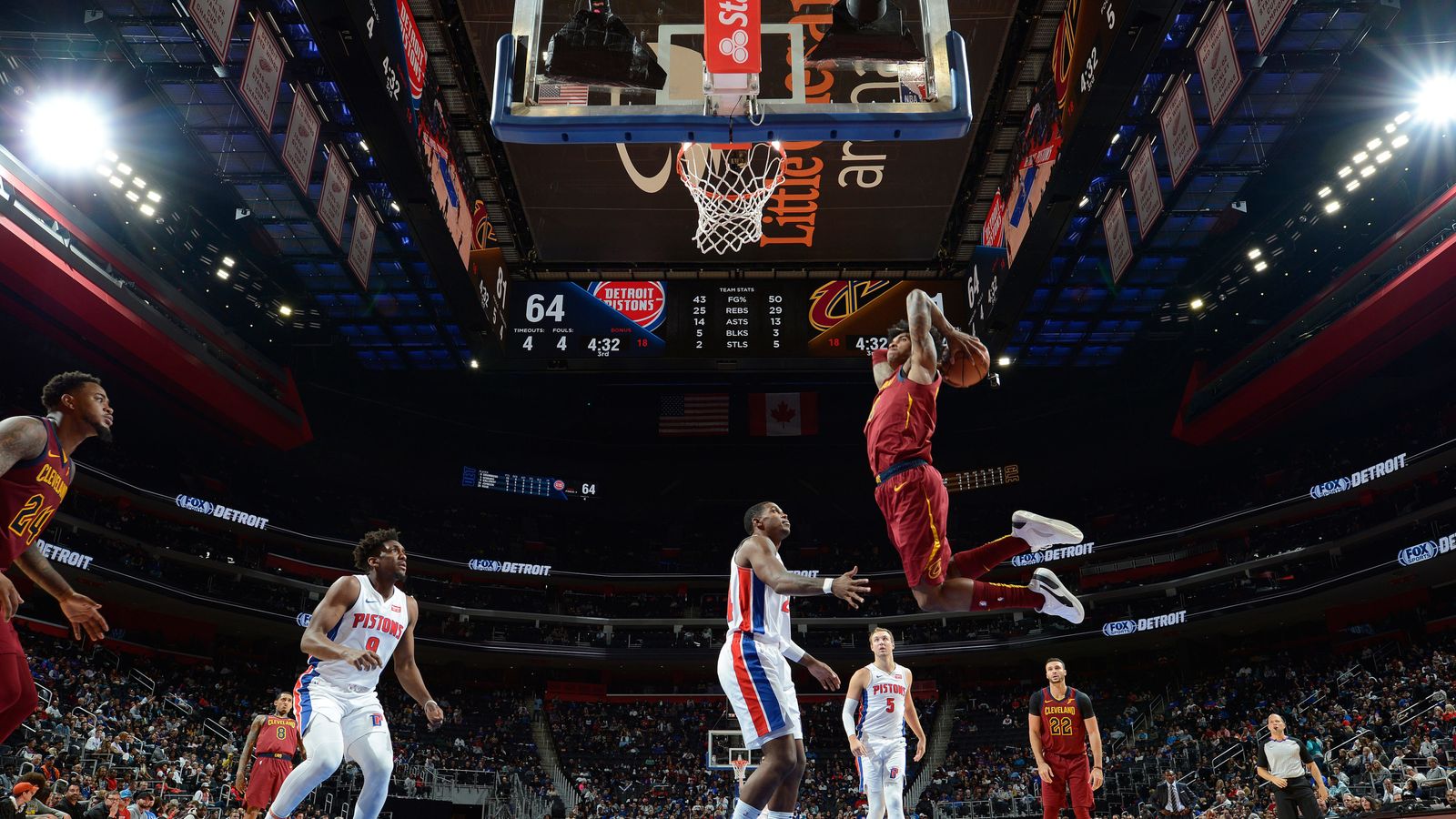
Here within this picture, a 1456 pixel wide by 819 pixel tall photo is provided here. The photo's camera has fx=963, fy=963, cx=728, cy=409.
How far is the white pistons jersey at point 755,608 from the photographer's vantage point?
6.18 meters

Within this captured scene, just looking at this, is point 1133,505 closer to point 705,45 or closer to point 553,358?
point 553,358

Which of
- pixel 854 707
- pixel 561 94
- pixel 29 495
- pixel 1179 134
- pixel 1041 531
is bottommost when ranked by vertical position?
pixel 854 707

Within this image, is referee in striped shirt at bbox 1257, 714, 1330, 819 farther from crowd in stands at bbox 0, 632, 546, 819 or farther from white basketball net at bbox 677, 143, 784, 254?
crowd in stands at bbox 0, 632, 546, 819

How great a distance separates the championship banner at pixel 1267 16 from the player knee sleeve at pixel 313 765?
11.0 metres

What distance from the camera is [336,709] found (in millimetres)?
6027

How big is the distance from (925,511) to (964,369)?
1362 millimetres

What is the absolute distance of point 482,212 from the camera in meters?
16.0

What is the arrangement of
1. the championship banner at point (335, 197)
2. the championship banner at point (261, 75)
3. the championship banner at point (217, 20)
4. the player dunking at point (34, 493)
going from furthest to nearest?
1. the championship banner at point (335, 197)
2. the championship banner at point (261, 75)
3. the championship banner at point (217, 20)
4. the player dunking at point (34, 493)

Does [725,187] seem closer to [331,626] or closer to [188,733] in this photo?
[331,626]

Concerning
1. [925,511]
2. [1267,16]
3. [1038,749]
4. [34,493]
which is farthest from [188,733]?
[1267,16]

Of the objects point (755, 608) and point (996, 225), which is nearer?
point (755, 608)

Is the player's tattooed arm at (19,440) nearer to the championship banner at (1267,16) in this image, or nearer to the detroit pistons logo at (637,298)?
the detroit pistons logo at (637,298)

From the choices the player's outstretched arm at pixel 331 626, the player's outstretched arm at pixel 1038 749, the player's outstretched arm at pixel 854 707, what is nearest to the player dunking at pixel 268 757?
the player's outstretched arm at pixel 331 626

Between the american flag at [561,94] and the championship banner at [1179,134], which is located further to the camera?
the championship banner at [1179,134]
